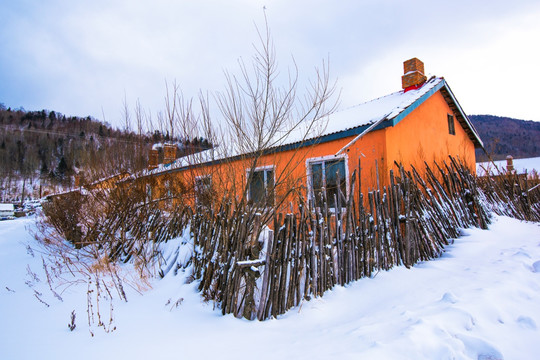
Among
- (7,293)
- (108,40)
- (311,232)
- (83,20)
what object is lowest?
(7,293)

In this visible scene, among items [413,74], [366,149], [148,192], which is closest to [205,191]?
[148,192]

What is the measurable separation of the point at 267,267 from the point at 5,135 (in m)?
94.7

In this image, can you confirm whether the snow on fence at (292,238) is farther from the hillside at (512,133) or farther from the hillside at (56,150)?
the hillside at (512,133)

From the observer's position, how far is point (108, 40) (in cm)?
625

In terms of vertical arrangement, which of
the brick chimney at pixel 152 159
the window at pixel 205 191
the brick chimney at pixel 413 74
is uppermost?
the brick chimney at pixel 413 74

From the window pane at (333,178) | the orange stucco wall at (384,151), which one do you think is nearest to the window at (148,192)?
the orange stucco wall at (384,151)

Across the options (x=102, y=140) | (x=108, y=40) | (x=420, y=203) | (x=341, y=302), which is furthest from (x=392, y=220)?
(x=108, y=40)

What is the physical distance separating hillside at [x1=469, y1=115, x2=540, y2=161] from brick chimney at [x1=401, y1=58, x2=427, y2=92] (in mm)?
54132

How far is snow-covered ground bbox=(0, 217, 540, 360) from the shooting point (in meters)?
1.96

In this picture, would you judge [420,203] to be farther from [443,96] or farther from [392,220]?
[443,96]

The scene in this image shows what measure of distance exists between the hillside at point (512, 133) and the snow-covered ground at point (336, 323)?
59707mm

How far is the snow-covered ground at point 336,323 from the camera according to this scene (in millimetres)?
1963

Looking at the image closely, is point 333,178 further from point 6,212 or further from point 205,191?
point 6,212

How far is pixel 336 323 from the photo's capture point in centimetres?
255
